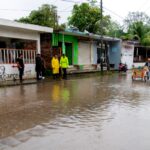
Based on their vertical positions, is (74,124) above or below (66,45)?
below

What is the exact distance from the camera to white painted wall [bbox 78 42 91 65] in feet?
89.4

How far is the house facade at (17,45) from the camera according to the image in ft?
60.3

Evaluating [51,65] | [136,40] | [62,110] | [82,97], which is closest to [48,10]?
[136,40]

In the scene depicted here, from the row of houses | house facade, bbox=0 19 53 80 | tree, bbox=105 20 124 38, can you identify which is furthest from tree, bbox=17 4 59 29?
house facade, bbox=0 19 53 80

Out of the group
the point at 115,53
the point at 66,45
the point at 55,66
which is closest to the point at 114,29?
the point at 115,53

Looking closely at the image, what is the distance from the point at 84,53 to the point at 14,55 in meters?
9.87

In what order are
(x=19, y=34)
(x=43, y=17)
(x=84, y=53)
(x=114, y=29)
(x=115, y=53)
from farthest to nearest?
(x=114, y=29)
(x=43, y=17)
(x=115, y=53)
(x=84, y=53)
(x=19, y=34)

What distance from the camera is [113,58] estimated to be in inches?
1284

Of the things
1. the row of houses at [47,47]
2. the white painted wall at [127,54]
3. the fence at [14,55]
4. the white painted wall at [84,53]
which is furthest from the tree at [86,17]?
the fence at [14,55]

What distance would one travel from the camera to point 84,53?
2795cm

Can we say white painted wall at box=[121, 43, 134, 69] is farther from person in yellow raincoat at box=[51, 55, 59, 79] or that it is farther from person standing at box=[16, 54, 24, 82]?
person standing at box=[16, 54, 24, 82]

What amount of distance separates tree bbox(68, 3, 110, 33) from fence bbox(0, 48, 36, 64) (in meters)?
22.9

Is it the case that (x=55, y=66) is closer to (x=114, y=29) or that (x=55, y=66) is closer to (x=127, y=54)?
(x=127, y=54)

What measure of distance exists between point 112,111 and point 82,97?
302 centimetres
